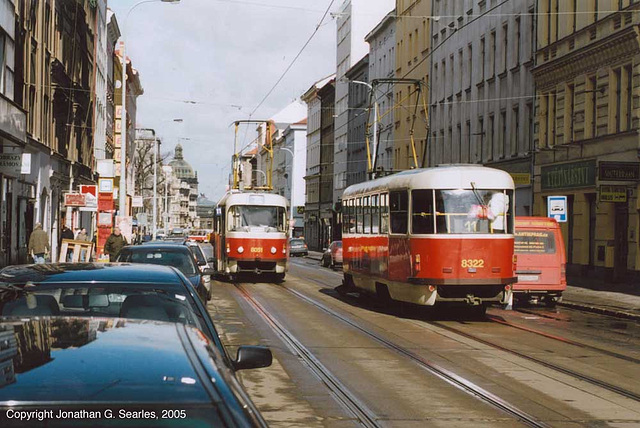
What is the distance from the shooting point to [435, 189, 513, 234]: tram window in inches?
822

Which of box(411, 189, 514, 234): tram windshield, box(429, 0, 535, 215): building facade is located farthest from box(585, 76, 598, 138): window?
box(411, 189, 514, 234): tram windshield

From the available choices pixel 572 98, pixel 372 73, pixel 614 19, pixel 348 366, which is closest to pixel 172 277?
pixel 348 366

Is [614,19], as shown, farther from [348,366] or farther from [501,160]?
[348,366]

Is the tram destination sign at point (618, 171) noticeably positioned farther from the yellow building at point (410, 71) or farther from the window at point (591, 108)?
the yellow building at point (410, 71)

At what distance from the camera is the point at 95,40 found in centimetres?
6191

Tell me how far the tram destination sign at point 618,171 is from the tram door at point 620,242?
2463mm

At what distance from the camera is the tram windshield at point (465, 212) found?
2089 centimetres

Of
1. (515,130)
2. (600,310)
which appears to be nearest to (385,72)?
(515,130)

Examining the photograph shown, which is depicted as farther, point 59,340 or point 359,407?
point 359,407

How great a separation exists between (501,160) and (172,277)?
1599 inches

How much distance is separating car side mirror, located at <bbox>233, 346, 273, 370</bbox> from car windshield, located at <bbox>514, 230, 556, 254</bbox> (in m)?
21.2

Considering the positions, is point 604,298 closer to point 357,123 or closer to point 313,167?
point 357,123

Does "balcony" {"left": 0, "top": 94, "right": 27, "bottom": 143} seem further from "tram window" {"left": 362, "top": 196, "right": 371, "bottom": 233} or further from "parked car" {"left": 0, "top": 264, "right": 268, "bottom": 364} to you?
"parked car" {"left": 0, "top": 264, "right": 268, "bottom": 364}

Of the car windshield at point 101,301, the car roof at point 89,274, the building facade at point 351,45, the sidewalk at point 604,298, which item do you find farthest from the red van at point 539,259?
the building facade at point 351,45
